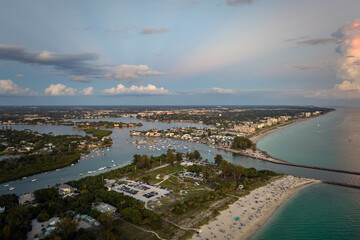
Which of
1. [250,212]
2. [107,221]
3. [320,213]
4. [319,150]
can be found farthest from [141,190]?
[319,150]

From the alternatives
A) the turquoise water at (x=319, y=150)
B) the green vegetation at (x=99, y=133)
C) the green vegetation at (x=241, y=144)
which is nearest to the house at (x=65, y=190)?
the green vegetation at (x=241, y=144)

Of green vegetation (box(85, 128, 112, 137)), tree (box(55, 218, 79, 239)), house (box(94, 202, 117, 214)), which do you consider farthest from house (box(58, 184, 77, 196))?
green vegetation (box(85, 128, 112, 137))

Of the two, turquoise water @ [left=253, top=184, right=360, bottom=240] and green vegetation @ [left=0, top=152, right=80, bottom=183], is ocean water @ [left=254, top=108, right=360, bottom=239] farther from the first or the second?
green vegetation @ [left=0, top=152, right=80, bottom=183]

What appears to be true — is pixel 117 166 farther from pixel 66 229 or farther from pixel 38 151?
pixel 66 229

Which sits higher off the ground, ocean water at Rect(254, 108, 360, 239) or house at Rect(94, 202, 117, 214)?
house at Rect(94, 202, 117, 214)

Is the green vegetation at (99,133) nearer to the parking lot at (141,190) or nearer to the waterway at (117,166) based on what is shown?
the waterway at (117,166)
